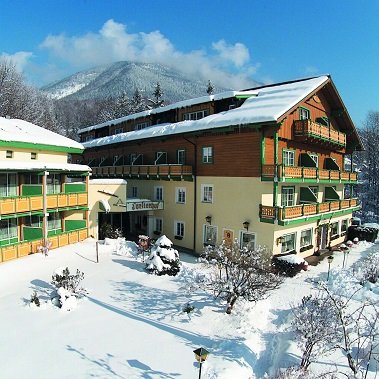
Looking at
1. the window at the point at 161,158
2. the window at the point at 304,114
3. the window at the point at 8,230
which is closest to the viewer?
the window at the point at 8,230

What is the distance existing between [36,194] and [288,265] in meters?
17.0

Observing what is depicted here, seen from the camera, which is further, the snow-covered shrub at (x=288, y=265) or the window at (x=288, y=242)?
the window at (x=288, y=242)

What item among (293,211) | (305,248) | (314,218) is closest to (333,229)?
(305,248)

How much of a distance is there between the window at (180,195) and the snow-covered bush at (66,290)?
12658 mm

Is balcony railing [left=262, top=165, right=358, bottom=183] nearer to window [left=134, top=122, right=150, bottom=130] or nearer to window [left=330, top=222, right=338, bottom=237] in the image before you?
window [left=330, top=222, right=338, bottom=237]

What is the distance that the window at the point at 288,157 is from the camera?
23.3 metres

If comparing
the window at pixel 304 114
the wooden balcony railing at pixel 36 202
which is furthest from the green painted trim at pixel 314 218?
the wooden balcony railing at pixel 36 202

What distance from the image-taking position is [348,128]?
31.1 meters

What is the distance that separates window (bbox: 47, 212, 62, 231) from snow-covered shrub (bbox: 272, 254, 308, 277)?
15219 mm

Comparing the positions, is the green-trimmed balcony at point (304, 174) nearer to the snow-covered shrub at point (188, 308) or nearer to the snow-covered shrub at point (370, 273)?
the snow-covered shrub at point (370, 273)

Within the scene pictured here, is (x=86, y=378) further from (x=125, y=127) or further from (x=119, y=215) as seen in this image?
(x=125, y=127)

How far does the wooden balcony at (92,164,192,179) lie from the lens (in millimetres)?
25375

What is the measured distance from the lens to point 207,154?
24.6 m

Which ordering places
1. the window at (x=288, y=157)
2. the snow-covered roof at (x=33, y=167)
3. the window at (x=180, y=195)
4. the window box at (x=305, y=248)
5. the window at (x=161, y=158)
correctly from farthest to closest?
the window at (x=161, y=158) < the window at (x=180, y=195) < the window box at (x=305, y=248) < the window at (x=288, y=157) < the snow-covered roof at (x=33, y=167)
